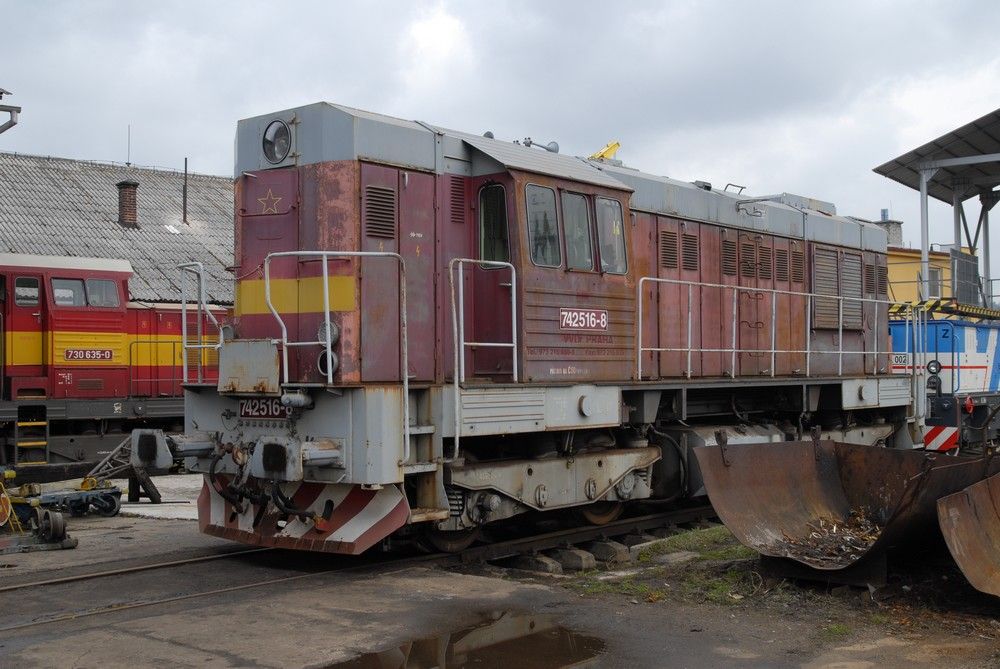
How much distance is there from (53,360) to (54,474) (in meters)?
2.21

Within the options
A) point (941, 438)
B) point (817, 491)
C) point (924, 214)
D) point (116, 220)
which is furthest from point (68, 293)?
point (924, 214)

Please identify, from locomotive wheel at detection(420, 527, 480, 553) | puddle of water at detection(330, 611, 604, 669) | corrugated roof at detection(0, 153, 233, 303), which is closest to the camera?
puddle of water at detection(330, 611, 604, 669)

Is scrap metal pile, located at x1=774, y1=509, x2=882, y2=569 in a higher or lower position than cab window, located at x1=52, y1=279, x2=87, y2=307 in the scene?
lower

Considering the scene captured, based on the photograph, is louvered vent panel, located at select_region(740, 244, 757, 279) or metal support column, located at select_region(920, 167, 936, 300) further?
metal support column, located at select_region(920, 167, 936, 300)

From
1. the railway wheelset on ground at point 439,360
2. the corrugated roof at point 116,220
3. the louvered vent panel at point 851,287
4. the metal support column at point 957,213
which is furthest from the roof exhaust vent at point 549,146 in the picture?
the metal support column at point 957,213

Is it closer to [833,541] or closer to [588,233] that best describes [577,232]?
[588,233]

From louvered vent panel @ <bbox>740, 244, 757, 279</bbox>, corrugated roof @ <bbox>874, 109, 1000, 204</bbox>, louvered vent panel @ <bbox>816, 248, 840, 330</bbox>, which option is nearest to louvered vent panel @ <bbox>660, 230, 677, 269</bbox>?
louvered vent panel @ <bbox>740, 244, 757, 279</bbox>

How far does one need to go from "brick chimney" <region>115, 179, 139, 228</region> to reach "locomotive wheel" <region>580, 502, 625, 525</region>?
67.1ft

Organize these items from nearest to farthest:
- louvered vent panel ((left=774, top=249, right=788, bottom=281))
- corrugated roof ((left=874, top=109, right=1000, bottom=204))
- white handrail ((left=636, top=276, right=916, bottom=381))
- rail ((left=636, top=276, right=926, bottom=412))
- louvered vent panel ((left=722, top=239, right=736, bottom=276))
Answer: white handrail ((left=636, top=276, right=916, bottom=381)) → rail ((left=636, top=276, right=926, bottom=412)) → louvered vent panel ((left=722, top=239, right=736, bottom=276)) → louvered vent panel ((left=774, top=249, right=788, bottom=281)) → corrugated roof ((left=874, top=109, right=1000, bottom=204))

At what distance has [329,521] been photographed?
836 cm

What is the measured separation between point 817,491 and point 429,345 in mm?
3765

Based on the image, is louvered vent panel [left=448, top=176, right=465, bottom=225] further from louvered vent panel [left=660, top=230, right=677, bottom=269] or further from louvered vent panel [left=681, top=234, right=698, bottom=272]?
louvered vent panel [left=681, top=234, right=698, bottom=272]

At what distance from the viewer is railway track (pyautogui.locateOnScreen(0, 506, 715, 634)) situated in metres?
7.26

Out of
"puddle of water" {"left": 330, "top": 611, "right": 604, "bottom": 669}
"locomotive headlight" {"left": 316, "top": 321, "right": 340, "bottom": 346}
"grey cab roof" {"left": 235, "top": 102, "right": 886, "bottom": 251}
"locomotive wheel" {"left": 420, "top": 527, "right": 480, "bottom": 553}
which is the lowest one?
"puddle of water" {"left": 330, "top": 611, "right": 604, "bottom": 669}
